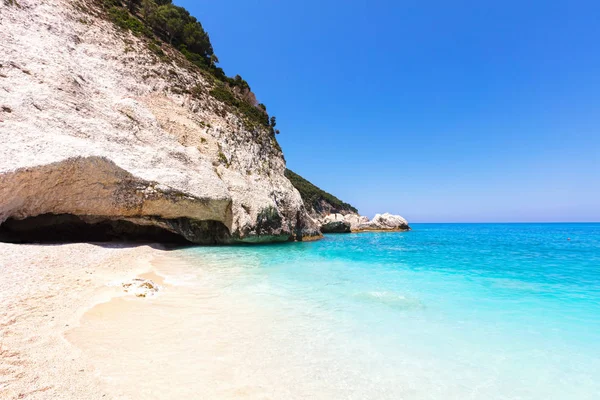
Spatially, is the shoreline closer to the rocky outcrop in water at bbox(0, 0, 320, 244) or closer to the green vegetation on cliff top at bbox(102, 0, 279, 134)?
the rocky outcrop in water at bbox(0, 0, 320, 244)

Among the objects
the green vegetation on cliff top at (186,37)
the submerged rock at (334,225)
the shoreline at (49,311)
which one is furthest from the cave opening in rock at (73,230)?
the submerged rock at (334,225)

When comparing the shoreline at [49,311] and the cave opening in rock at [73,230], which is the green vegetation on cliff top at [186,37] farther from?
the shoreline at [49,311]

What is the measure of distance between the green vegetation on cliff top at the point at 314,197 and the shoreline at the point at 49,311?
5744 centimetres

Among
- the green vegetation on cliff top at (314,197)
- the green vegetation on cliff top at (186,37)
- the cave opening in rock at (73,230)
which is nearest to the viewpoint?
the cave opening in rock at (73,230)

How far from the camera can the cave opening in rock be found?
1320 centimetres

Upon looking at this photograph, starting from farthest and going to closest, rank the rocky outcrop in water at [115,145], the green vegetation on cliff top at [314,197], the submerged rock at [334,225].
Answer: the green vegetation on cliff top at [314,197], the submerged rock at [334,225], the rocky outcrop in water at [115,145]

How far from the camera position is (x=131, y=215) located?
48.9 ft

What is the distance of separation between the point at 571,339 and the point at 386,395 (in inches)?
184

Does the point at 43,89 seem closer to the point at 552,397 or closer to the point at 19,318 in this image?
the point at 19,318

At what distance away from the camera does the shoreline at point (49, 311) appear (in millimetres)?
2685

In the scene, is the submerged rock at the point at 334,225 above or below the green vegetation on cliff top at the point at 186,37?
below

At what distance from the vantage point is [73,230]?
1652 centimetres

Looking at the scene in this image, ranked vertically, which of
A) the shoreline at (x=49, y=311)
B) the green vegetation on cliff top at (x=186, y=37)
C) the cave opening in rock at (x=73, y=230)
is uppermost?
the green vegetation on cliff top at (x=186, y=37)

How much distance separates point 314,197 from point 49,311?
2735 inches
